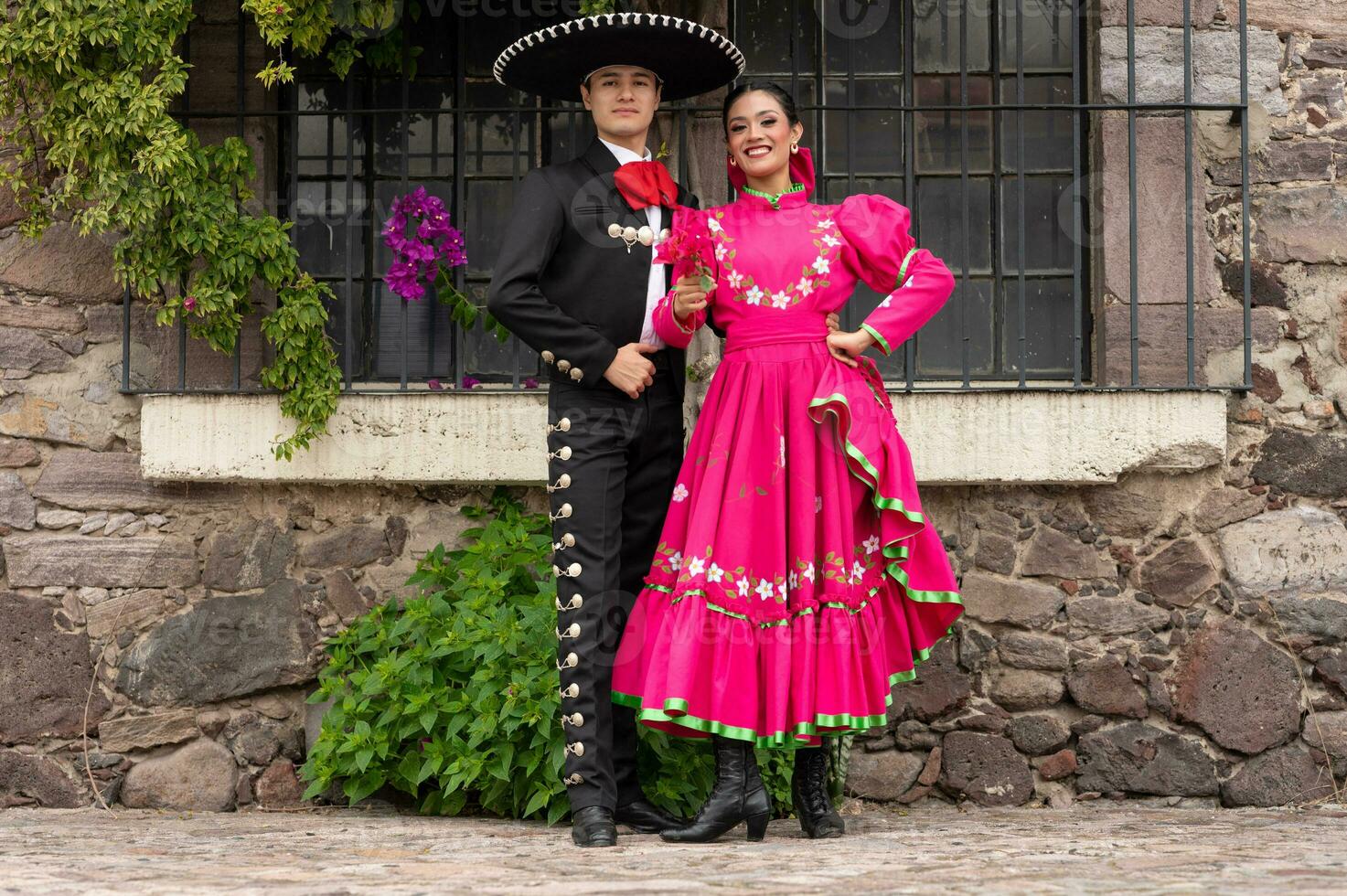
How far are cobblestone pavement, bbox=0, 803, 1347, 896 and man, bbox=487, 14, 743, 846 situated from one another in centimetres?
35

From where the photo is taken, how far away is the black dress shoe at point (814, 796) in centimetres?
324

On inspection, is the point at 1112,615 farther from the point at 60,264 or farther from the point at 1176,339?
the point at 60,264

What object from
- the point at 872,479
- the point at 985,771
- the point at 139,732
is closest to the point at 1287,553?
the point at 985,771

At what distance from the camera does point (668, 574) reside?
3176 mm

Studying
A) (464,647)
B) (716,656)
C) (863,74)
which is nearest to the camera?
(716,656)

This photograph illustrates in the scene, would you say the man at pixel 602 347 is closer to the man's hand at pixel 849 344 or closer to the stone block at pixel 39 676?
the man's hand at pixel 849 344

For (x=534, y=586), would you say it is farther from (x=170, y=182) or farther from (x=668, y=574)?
(x=170, y=182)

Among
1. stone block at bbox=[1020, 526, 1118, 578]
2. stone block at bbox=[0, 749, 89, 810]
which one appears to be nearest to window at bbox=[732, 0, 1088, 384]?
stone block at bbox=[1020, 526, 1118, 578]

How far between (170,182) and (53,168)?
50 centimetres

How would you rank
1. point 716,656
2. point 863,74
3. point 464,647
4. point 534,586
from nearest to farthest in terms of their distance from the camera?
1. point 716,656
2. point 464,647
3. point 534,586
4. point 863,74

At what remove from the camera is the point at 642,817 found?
3.34m

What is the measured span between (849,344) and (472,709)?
1.32 metres

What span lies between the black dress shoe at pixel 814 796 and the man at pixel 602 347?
310 mm

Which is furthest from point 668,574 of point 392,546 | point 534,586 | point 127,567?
point 127,567
